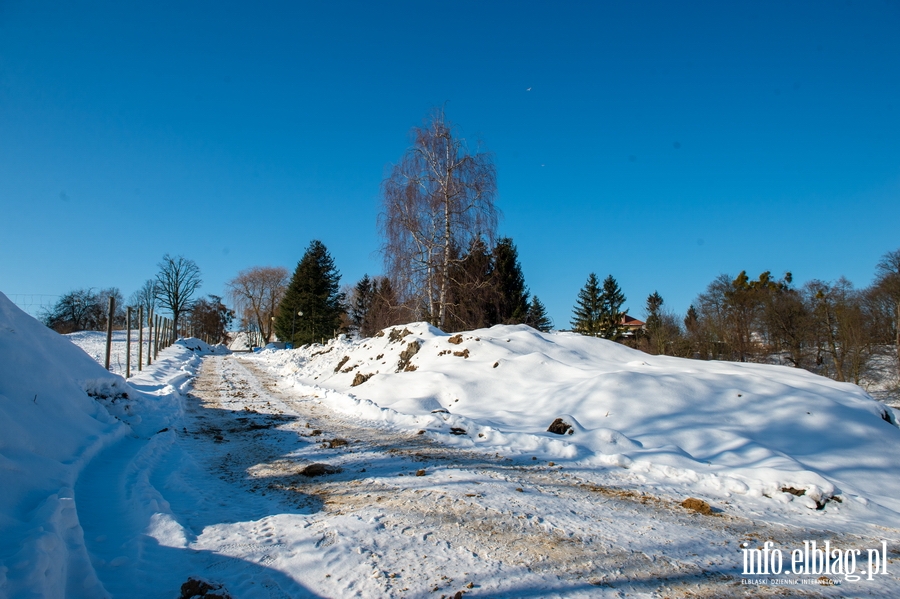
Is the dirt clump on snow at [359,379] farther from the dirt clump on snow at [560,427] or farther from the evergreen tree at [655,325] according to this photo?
the evergreen tree at [655,325]

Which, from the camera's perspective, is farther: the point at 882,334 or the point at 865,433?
the point at 882,334

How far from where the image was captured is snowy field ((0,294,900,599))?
3053 mm

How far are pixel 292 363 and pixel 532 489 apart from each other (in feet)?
66.7

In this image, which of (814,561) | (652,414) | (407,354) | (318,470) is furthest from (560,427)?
(407,354)

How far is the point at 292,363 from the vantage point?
23.3 meters

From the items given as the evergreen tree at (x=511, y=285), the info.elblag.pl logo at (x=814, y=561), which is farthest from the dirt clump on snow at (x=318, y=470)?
the evergreen tree at (x=511, y=285)

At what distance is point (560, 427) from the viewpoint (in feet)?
24.7

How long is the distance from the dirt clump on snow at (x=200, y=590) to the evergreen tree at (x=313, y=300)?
40.7 metres

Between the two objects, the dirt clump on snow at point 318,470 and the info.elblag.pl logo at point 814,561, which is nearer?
the info.elblag.pl logo at point 814,561

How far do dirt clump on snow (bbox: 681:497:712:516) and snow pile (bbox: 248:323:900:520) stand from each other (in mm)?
616

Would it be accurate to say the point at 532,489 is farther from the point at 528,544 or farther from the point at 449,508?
the point at 528,544

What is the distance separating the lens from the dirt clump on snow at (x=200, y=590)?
276 centimetres

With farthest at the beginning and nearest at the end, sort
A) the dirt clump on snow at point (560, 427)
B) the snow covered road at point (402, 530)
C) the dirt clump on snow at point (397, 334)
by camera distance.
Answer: the dirt clump on snow at point (397, 334) → the dirt clump on snow at point (560, 427) → the snow covered road at point (402, 530)

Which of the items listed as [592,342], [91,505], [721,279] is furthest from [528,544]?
[721,279]
